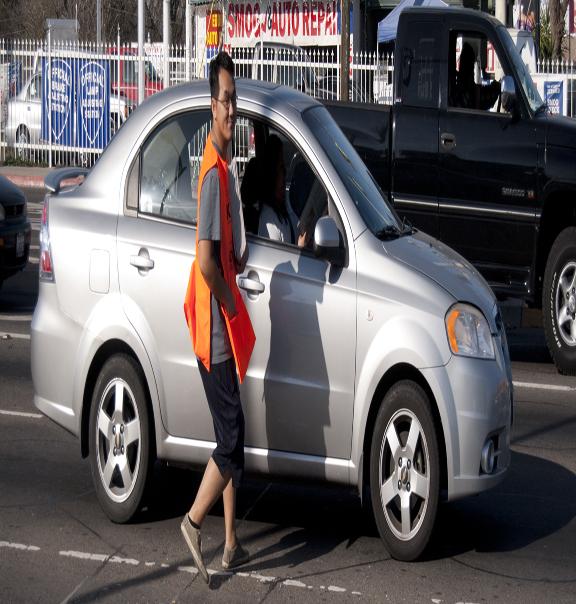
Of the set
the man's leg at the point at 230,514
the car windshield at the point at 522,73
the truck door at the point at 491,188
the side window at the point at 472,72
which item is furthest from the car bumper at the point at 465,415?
the side window at the point at 472,72

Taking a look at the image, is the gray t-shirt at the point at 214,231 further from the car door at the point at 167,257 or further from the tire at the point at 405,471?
the tire at the point at 405,471

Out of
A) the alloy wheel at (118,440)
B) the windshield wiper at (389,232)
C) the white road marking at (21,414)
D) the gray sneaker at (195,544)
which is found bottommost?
the white road marking at (21,414)

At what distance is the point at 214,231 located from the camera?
538 centimetres

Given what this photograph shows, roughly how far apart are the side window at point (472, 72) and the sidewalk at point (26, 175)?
51.1 feet

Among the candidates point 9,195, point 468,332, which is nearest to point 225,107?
point 468,332

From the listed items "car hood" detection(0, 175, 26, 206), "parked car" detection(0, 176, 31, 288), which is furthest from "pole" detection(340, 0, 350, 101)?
"parked car" detection(0, 176, 31, 288)

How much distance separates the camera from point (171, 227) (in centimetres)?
616

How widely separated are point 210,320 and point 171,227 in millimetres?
A: 821

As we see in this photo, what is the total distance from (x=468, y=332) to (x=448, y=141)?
15.8 feet

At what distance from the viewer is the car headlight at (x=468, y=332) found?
18.6ft

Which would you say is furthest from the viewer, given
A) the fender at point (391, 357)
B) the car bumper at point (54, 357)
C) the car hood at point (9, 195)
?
the car hood at point (9, 195)

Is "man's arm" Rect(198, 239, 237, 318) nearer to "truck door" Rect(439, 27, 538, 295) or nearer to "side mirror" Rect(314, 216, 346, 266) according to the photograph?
"side mirror" Rect(314, 216, 346, 266)

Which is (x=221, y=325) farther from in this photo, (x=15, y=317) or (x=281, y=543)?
(x=15, y=317)

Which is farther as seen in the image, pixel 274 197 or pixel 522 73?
pixel 522 73
